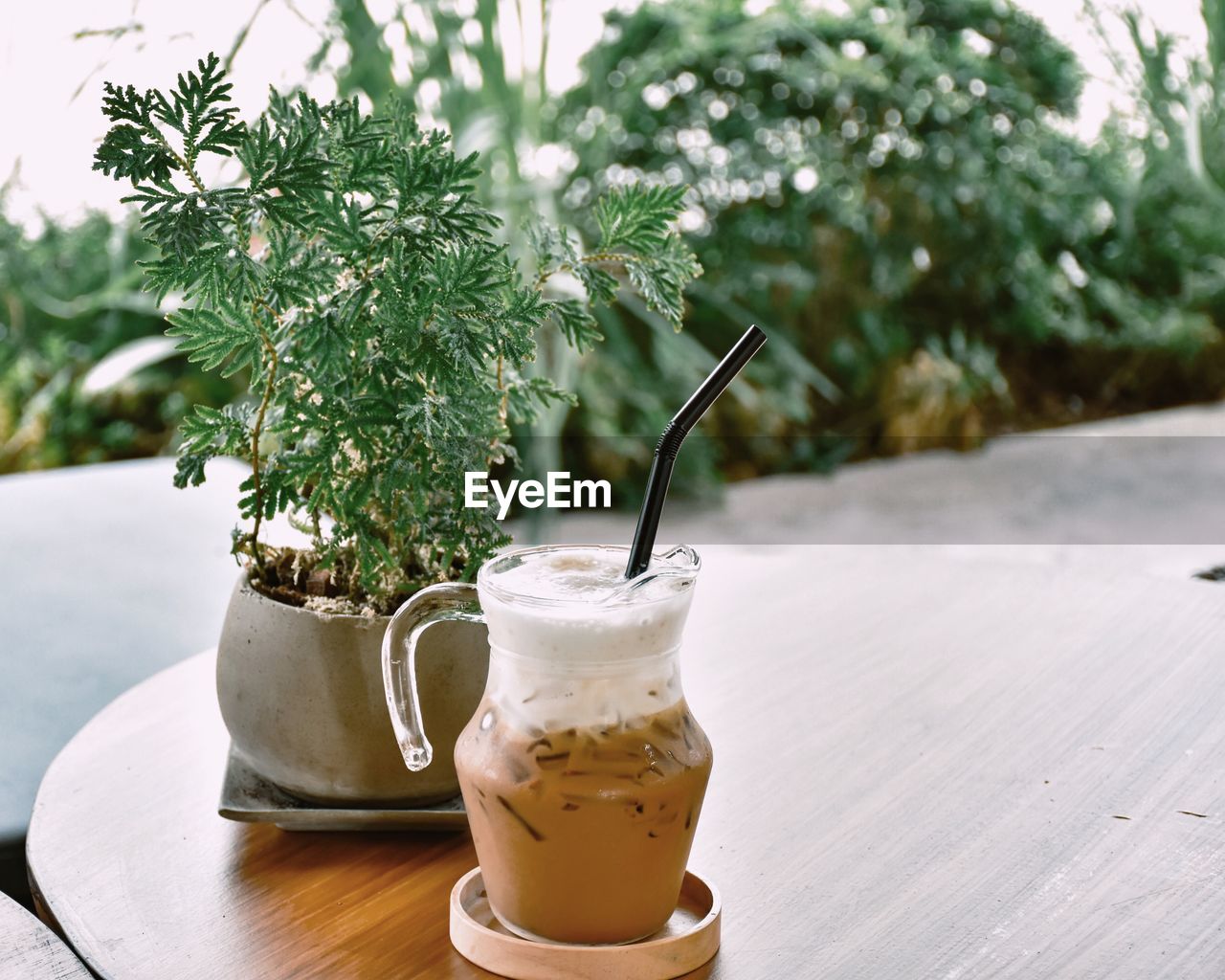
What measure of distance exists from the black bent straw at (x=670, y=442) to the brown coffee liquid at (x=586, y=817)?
0.27ft

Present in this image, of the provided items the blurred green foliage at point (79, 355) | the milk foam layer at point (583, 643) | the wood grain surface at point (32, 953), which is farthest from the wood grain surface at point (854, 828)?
the blurred green foliage at point (79, 355)

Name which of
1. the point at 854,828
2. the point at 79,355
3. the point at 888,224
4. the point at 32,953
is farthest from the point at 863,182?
the point at 32,953

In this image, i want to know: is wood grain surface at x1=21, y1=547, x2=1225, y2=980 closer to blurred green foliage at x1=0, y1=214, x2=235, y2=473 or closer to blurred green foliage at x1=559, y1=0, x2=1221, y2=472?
blurred green foliage at x1=0, y1=214, x2=235, y2=473

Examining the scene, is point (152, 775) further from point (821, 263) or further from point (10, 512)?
point (821, 263)

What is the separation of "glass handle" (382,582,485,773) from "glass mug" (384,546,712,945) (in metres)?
0.03

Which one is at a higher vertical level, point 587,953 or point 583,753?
point 583,753

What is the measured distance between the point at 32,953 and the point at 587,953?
30 cm

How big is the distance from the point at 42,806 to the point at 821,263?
4.45 metres

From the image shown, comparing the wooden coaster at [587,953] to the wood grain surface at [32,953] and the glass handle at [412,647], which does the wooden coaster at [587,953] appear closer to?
the glass handle at [412,647]

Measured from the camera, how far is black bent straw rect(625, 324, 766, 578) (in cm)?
66

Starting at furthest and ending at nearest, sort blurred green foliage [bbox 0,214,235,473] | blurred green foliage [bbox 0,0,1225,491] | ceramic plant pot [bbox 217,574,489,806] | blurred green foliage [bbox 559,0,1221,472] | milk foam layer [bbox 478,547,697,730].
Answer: blurred green foliage [bbox 559,0,1221,472], blurred green foliage [bbox 0,0,1225,491], blurred green foliage [bbox 0,214,235,473], ceramic plant pot [bbox 217,574,489,806], milk foam layer [bbox 478,547,697,730]

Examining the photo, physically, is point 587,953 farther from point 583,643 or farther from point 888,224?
point 888,224

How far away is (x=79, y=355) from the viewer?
4.41 m

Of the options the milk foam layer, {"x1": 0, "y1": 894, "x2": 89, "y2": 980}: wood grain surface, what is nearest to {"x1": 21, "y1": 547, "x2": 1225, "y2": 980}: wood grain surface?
{"x1": 0, "y1": 894, "x2": 89, "y2": 980}: wood grain surface
